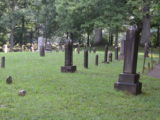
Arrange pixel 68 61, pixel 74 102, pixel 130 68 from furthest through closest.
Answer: pixel 68 61, pixel 130 68, pixel 74 102

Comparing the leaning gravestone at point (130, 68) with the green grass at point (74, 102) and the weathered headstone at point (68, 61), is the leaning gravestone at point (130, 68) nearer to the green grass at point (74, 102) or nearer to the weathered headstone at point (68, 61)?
the green grass at point (74, 102)

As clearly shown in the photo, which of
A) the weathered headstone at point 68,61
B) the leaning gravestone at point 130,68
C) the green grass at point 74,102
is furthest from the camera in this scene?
→ the weathered headstone at point 68,61

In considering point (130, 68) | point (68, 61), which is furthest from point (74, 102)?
point (68, 61)

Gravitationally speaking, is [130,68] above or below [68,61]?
above

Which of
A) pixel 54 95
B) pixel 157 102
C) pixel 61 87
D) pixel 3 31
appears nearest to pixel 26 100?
pixel 54 95

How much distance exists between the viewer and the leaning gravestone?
9906 mm

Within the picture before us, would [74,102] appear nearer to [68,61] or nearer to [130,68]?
[130,68]

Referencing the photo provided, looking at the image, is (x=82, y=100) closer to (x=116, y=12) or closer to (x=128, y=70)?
(x=128, y=70)

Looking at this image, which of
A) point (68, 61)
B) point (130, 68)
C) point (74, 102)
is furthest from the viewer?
point (68, 61)

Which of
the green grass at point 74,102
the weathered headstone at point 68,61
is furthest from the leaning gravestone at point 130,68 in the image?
the weathered headstone at point 68,61

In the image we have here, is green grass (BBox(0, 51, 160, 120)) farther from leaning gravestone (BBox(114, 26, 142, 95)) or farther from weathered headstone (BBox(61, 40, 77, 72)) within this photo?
weathered headstone (BBox(61, 40, 77, 72))

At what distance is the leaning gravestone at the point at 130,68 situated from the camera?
9.91 m

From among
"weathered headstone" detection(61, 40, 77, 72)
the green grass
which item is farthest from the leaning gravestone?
"weathered headstone" detection(61, 40, 77, 72)

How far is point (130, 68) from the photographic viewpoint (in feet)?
33.6
